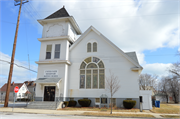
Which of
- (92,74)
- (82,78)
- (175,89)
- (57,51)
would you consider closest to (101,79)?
(92,74)

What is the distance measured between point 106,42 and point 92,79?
6071mm

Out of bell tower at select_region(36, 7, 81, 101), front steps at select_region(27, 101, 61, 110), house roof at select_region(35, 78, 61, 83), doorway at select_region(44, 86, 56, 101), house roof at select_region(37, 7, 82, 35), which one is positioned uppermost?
house roof at select_region(37, 7, 82, 35)

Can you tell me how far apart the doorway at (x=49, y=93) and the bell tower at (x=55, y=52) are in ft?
1.07

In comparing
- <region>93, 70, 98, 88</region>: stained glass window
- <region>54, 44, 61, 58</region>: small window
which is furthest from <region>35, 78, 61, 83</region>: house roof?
<region>93, 70, 98, 88</region>: stained glass window

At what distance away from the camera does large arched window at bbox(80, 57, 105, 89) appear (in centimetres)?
2091

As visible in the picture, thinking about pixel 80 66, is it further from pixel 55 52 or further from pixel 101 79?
pixel 55 52

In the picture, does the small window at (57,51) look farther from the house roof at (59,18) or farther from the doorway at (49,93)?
the doorway at (49,93)

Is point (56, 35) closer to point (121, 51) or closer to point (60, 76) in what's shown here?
point (60, 76)

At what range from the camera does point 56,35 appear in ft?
76.8

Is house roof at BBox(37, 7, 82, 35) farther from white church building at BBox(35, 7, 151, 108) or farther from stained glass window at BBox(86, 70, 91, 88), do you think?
stained glass window at BBox(86, 70, 91, 88)

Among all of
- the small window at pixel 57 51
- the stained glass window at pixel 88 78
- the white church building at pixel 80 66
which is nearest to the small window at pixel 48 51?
the white church building at pixel 80 66

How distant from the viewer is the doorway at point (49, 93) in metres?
21.0

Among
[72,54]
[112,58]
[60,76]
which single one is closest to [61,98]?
[60,76]

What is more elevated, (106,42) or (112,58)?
(106,42)
